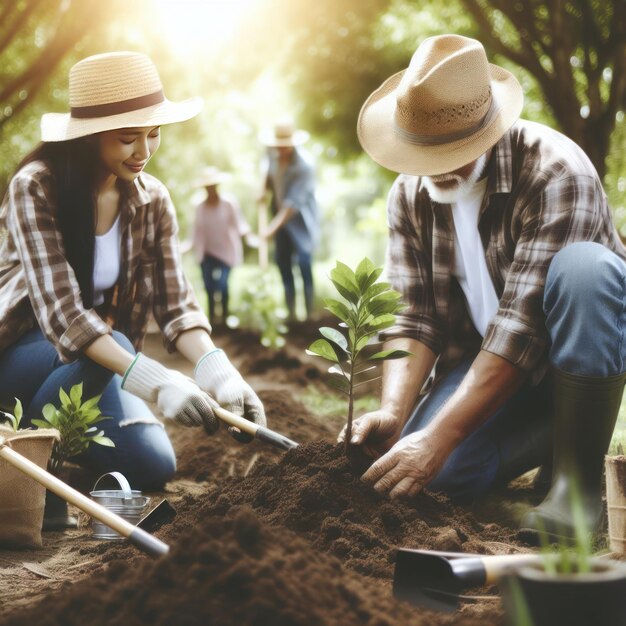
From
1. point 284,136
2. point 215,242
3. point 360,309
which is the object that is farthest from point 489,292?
point 215,242

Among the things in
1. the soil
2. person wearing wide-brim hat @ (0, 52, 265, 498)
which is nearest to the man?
the soil

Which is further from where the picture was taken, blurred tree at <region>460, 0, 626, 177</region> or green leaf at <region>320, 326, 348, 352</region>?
blurred tree at <region>460, 0, 626, 177</region>

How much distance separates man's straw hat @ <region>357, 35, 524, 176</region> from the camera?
9.20ft

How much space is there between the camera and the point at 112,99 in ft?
10.5

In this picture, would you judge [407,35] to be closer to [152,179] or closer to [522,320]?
[152,179]

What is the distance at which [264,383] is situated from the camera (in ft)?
20.5

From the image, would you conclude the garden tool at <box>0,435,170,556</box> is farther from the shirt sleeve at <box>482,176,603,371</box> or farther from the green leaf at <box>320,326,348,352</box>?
the shirt sleeve at <box>482,176,603,371</box>

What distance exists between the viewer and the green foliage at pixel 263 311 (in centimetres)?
737

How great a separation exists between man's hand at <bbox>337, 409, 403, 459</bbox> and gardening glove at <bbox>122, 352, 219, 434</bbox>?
0.49 metres

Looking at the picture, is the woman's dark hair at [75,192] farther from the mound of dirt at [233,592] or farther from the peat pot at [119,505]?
the mound of dirt at [233,592]

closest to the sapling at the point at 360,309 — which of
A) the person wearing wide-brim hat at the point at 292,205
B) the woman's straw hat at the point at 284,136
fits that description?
the person wearing wide-brim hat at the point at 292,205

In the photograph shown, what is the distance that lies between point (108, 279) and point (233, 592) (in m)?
2.11

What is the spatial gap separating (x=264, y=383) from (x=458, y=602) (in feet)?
14.1

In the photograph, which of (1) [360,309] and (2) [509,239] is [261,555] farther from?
(2) [509,239]
